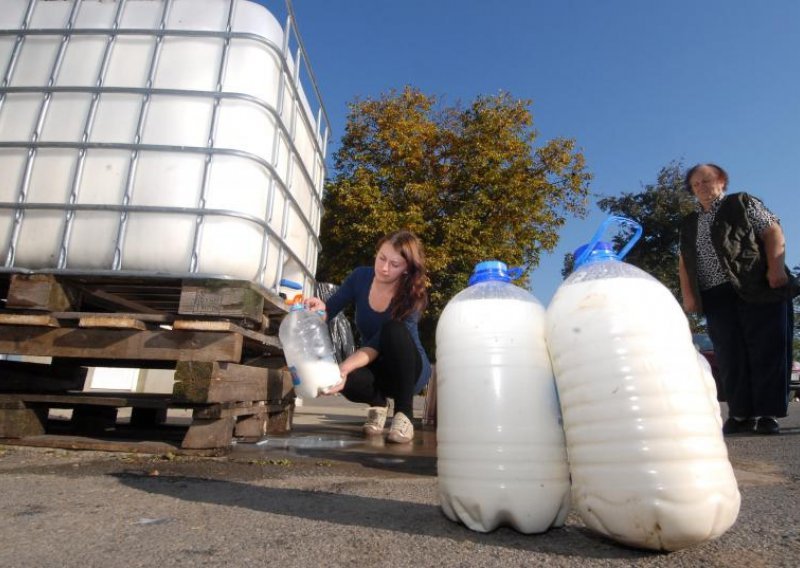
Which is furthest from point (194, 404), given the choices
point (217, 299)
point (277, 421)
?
point (277, 421)

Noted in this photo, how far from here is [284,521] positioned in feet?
5.17

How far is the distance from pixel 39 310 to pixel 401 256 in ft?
6.89

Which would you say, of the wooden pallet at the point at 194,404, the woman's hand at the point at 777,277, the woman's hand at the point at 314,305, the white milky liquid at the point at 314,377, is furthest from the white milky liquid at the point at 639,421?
the woman's hand at the point at 777,277

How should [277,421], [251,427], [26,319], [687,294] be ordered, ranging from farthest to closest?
[277,421]
[687,294]
[251,427]
[26,319]

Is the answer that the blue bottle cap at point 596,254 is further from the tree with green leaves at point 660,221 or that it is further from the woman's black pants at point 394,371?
the tree with green leaves at point 660,221

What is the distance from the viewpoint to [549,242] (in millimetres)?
16078

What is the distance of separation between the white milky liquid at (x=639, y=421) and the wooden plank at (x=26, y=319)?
2.94 m

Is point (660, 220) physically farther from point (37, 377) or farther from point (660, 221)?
point (37, 377)

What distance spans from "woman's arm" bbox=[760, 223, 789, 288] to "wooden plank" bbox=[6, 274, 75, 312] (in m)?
4.43

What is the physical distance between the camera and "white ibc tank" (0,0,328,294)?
10.6ft

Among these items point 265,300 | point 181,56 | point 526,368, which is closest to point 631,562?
point 526,368

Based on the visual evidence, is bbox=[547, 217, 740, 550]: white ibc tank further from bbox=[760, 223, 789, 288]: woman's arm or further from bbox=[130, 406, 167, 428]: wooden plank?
bbox=[130, 406, 167, 428]: wooden plank

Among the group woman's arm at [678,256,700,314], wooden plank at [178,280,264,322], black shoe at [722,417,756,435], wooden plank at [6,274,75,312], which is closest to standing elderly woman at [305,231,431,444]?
wooden plank at [178,280,264,322]

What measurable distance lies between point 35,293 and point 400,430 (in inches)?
89.1
